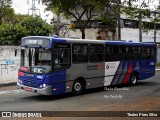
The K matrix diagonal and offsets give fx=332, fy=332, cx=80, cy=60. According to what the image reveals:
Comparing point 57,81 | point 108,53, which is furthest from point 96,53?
point 57,81

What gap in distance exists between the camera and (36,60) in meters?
14.2

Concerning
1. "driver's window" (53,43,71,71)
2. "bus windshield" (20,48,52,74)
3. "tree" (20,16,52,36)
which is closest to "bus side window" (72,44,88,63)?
"driver's window" (53,43,71,71)

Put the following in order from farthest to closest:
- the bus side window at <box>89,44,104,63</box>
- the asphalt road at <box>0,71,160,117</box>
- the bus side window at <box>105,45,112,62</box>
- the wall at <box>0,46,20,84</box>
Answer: the wall at <box>0,46,20,84</box> → the bus side window at <box>105,45,112,62</box> → the bus side window at <box>89,44,104,63</box> → the asphalt road at <box>0,71,160,117</box>

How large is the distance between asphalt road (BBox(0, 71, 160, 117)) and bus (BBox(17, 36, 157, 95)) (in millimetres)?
487

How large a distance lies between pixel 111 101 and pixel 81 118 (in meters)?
3.99

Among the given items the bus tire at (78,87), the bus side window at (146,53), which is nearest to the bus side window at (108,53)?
the bus tire at (78,87)

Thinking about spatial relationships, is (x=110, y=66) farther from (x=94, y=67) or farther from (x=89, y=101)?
(x=89, y=101)

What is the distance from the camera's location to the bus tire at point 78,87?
15243 mm

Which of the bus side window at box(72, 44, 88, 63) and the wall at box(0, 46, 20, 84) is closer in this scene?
the bus side window at box(72, 44, 88, 63)

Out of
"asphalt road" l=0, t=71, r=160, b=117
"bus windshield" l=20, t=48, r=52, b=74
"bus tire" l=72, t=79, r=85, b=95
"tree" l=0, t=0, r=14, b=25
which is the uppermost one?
"tree" l=0, t=0, r=14, b=25

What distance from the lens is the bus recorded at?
13.9 m

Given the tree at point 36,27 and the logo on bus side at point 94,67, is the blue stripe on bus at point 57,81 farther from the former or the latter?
the tree at point 36,27

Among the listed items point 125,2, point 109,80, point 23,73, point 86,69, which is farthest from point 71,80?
point 125,2

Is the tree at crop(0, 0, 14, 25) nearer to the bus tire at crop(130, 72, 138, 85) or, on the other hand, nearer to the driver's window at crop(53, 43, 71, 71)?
the bus tire at crop(130, 72, 138, 85)
